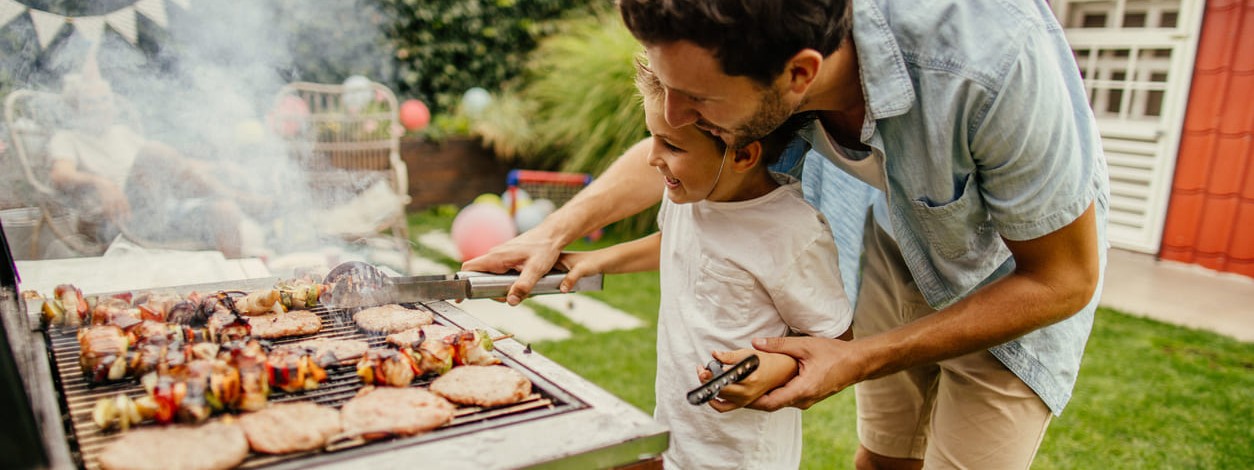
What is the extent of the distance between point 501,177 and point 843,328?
7982 mm

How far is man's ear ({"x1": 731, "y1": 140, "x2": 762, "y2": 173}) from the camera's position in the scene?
201 centimetres

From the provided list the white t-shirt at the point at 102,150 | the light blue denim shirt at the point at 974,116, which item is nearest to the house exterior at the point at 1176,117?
the light blue denim shirt at the point at 974,116

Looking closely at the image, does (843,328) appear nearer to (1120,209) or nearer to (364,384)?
(364,384)

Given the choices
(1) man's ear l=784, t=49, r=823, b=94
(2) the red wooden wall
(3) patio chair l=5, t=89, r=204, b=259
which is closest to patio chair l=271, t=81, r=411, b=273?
(3) patio chair l=5, t=89, r=204, b=259

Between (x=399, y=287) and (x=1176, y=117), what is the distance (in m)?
7.38

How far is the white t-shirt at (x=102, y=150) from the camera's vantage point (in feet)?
15.1

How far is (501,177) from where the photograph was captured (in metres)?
9.65

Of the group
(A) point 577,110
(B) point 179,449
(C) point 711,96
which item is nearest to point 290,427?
(B) point 179,449

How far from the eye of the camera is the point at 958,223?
6.21 feet

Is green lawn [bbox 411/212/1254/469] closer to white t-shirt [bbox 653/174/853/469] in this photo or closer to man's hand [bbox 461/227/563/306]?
white t-shirt [bbox 653/174/853/469]

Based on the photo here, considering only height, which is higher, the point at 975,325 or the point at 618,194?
the point at 618,194

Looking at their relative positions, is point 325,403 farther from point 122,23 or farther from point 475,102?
point 475,102

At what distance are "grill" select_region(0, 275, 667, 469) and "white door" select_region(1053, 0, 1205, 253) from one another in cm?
732

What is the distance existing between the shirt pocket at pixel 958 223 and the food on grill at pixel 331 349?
52.7 inches
